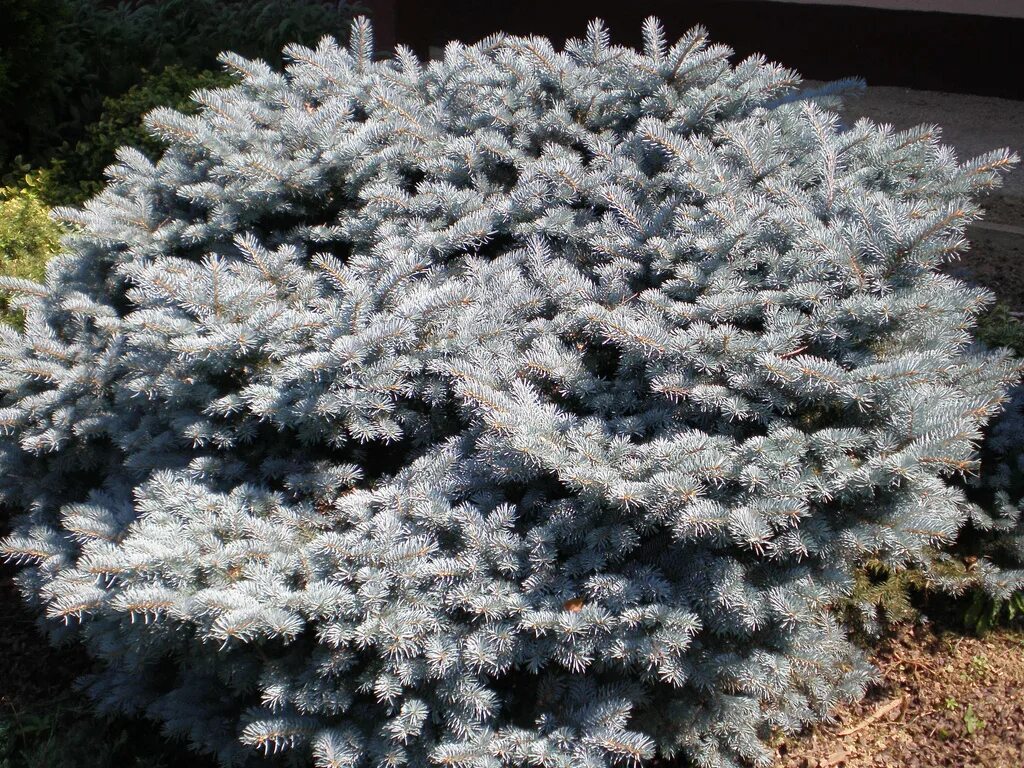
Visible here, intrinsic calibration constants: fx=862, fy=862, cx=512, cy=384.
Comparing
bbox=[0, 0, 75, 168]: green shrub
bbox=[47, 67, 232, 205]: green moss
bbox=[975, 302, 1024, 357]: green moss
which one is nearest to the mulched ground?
bbox=[975, 302, 1024, 357]: green moss

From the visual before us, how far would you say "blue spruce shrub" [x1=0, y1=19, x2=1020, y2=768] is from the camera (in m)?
2.03

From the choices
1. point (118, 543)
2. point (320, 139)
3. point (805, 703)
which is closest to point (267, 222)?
point (320, 139)

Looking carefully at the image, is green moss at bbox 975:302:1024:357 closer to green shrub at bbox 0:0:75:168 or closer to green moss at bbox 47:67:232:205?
green moss at bbox 47:67:232:205

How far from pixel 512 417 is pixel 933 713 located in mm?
1811

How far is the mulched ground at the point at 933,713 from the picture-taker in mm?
2652

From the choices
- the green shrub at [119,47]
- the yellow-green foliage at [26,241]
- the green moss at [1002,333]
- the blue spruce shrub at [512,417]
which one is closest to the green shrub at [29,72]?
the green shrub at [119,47]

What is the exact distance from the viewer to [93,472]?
9.71 ft

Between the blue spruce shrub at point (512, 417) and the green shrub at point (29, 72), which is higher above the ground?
the green shrub at point (29, 72)

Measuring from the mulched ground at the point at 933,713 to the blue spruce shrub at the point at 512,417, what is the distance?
0.21 metres

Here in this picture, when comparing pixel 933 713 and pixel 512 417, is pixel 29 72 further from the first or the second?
pixel 933 713

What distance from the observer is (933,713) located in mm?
2785

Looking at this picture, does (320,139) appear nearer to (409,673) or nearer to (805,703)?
(409,673)

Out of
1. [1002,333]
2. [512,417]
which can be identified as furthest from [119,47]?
[1002,333]

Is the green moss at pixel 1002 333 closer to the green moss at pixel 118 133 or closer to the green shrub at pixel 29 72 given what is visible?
the green moss at pixel 118 133
